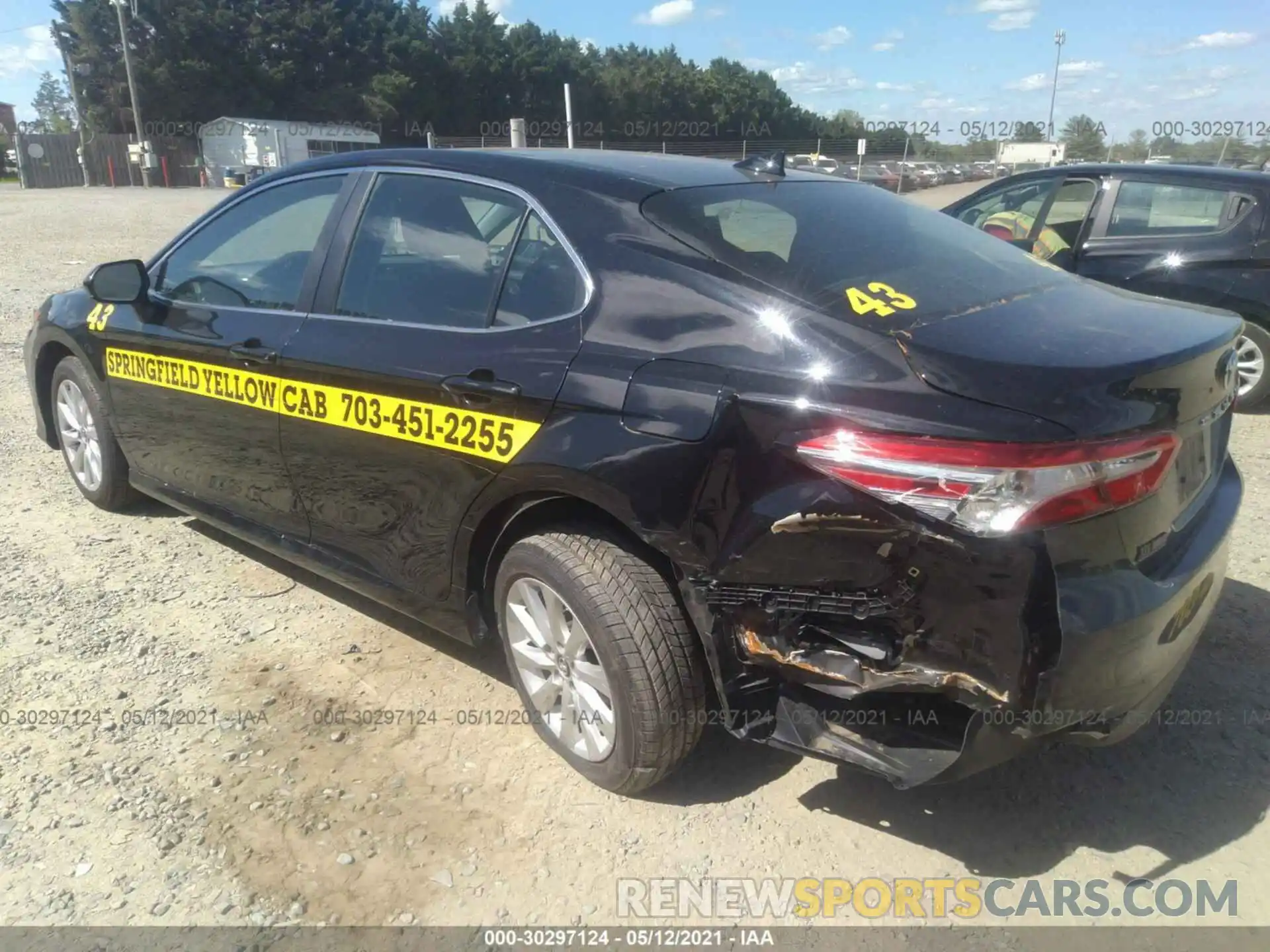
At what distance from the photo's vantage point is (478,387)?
8.71ft

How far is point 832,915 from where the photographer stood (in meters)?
2.30

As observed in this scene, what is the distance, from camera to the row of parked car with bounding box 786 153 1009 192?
27.8 metres

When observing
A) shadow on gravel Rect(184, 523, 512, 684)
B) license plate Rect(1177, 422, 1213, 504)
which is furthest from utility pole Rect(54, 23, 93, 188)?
license plate Rect(1177, 422, 1213, 504)

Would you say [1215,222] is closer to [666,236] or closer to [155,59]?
[666,236]

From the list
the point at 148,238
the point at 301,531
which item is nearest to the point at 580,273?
the point at 301,531

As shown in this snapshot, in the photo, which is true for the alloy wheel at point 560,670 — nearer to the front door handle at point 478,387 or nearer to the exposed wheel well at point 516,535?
the exposed wheel well at point 516,535

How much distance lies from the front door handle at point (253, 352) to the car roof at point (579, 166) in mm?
694

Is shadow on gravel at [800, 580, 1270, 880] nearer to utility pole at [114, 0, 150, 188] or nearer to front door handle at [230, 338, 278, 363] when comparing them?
front door handle at [230, 338, 278, 363]

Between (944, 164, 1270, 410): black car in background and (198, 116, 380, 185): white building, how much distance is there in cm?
4263

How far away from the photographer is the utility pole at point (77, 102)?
44906 millimetres

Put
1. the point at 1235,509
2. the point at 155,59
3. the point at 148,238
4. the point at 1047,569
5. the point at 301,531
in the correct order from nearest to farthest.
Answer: the point at 1047,569, the point at 1235,509, the point at 301,531, the point at 148,238, the point at 155,59

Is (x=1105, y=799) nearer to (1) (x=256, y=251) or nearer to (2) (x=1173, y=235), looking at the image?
(1) (x=256, y=251)

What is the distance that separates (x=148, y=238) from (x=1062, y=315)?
18815 millimetres

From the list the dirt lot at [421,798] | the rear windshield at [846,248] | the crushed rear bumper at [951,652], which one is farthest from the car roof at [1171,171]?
the crushed rear bumper at [951,652]
